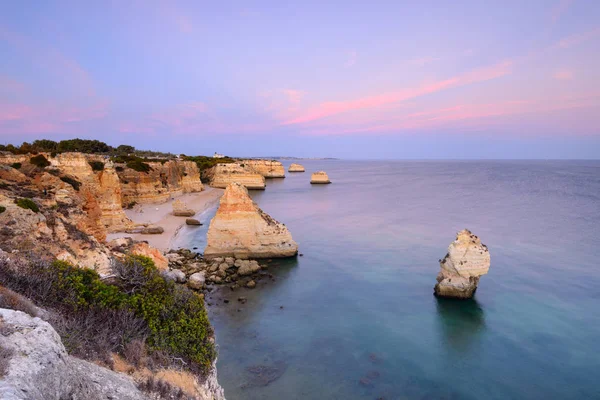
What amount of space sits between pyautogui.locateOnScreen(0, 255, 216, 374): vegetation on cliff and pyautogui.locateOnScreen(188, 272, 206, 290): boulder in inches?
517

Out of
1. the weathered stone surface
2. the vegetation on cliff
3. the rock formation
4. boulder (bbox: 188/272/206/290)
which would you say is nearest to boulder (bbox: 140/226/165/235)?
the rock formation

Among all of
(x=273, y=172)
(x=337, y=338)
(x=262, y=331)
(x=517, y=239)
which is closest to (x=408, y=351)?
(x=337, y=338)

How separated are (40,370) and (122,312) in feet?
10.3

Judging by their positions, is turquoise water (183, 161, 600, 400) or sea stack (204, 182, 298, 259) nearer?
turquoise water (183, 161, 600, 400)

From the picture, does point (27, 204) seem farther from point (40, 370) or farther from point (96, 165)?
point (96, 165)

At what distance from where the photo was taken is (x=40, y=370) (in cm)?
377

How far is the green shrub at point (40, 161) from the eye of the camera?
25.1 meters

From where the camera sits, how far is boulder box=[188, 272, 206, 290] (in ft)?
69.0

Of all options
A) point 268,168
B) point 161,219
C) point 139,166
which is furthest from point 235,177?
point 161,219

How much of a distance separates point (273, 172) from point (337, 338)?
10000 cm

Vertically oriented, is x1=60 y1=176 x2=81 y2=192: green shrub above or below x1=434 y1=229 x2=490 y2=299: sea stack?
above

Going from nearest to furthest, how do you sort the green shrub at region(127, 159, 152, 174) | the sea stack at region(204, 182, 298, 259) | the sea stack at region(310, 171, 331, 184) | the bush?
the sea stack at region(204, 182, 298, 259) < the bush < the green shrub at region(127, 159, 152, 174) < the sea stack at region(310, 171, 331, 184)

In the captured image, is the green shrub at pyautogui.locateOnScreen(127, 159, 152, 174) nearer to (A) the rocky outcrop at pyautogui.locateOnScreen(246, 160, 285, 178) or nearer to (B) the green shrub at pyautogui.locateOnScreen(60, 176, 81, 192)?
(B) the green shrub at pyautogui.locateOnScreen(60, 176, 81, 192)

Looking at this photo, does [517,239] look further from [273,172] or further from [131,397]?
[273,172]
